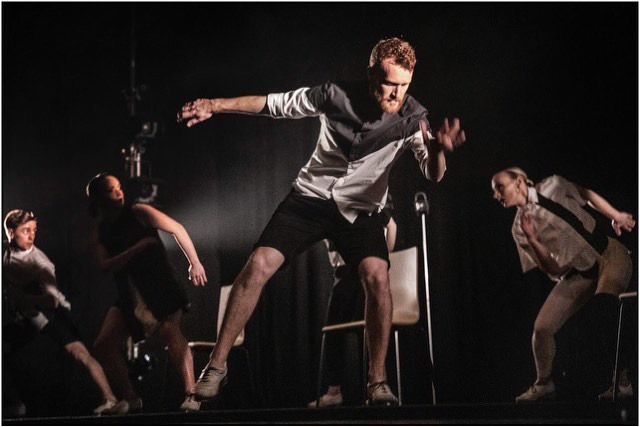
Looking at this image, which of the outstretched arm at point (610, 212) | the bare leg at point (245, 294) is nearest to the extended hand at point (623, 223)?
the outstretched arm at point (610, 212)

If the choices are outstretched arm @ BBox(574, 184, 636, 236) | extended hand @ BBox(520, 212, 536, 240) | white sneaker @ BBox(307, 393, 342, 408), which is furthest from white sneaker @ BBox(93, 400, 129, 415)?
outstretched arm @ BBox(574, 184, 636, 236)

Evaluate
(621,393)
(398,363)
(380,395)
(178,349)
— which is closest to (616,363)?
(621,393)

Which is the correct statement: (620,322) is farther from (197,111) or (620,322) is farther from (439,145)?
(197,111)

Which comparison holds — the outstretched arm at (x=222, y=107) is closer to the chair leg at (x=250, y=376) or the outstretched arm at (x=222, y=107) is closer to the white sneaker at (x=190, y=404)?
the chair leg at (x=250, y=376)

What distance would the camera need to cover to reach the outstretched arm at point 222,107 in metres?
4.28

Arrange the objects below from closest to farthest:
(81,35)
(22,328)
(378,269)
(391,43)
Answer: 1. (378,269)
2. (391,43)
3. (22,328)
4. (81,35)

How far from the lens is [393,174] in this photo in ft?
13.3

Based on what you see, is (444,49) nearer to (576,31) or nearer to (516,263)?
(576,31)

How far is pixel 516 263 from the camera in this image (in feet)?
13.1

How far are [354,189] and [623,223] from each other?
1416 millimetres

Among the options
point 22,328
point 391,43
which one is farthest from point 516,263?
point 22,328

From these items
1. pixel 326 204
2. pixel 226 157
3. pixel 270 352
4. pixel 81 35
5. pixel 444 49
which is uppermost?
pixel 81 35

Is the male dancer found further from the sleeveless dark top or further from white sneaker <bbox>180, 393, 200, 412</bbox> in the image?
the sleeveless dark top

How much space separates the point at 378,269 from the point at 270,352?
778mm
